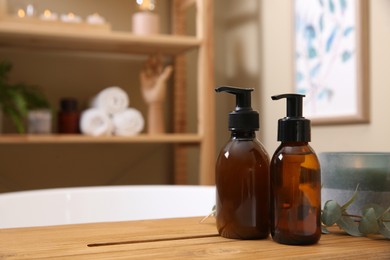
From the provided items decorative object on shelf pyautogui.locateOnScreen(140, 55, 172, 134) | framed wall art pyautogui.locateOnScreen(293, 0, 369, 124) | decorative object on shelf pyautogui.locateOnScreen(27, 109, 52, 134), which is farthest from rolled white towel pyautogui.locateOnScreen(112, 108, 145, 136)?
framed wall art pyautogui.locateOnScreen(293, 0, 369, 124)

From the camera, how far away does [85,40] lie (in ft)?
6.71

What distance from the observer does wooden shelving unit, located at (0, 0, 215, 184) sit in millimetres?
1953

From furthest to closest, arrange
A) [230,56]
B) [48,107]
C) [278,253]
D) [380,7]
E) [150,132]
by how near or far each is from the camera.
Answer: [230,56]
[150,132]
[48,107]
[380,7]
[278,253]

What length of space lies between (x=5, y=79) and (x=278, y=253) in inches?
71.1

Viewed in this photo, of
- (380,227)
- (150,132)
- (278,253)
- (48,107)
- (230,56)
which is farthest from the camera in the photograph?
(230,56)

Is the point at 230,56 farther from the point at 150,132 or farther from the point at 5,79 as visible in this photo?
the point at 5,79

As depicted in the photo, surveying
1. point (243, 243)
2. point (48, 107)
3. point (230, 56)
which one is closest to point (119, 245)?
point (243, 243)

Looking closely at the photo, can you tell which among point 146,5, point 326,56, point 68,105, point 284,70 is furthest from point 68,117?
point 326,56

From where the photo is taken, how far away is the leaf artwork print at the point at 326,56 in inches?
67.6

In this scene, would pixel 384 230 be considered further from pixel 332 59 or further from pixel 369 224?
pixel 332 59

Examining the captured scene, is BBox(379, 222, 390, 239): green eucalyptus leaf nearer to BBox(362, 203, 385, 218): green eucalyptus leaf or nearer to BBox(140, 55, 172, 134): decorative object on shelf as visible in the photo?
BBox(362, 203, 385, 218): green eucalyptus leaf

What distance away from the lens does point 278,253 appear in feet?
1.76

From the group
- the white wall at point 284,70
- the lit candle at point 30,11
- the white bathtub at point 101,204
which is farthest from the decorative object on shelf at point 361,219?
the lit candle at point 30,11

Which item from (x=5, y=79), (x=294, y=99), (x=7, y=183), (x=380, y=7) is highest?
(x=380, y=7)
